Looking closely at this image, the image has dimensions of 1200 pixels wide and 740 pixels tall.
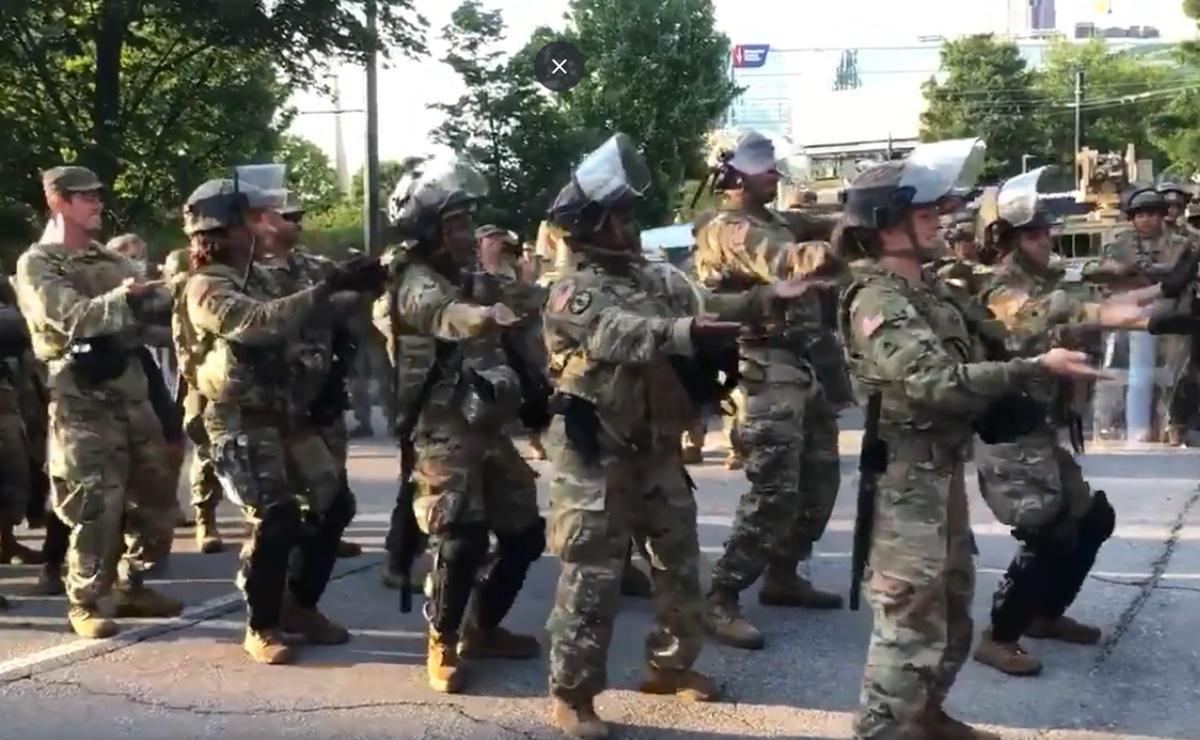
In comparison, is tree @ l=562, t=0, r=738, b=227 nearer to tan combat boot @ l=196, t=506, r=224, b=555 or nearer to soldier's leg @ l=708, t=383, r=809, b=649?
tan combat boot @ l=196, t=506, r=224, b=555

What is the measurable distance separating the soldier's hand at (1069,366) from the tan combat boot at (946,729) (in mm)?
1318

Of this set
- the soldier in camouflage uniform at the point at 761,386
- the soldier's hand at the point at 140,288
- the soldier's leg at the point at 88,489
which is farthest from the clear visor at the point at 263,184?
the soldier in camouflage uniform at the point at 761,386

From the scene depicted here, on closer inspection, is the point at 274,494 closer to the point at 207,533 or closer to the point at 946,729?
the point at 207,533

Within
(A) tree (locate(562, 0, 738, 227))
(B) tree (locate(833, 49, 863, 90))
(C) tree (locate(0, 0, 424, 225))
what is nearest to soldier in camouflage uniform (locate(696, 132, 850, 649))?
(C) tree (locate(0, 0, 424, 225))

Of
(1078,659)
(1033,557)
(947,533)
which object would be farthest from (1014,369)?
(1078,659)

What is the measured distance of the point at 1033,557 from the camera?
5625 millimetres

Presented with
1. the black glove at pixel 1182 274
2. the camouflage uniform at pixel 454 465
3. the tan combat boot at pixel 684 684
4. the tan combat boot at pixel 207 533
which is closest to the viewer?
the tan combat boot at pixel 684 684

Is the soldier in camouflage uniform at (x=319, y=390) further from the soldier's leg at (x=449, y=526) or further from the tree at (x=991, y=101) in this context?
the tree at (x=991, y=101)

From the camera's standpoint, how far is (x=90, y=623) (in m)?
6.48

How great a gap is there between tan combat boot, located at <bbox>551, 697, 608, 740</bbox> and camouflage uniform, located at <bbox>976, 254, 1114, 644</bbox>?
172cm

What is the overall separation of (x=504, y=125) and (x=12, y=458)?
1770cm

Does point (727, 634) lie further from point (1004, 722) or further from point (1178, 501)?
point (1178, 501)

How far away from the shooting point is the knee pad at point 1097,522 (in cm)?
574

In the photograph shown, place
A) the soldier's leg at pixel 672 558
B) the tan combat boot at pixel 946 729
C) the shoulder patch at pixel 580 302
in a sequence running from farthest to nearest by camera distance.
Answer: the soldier's leg at pixel 672 558 < the shoulder patch at pixel 580 302 < the tan combat boot at pixel 946 729
